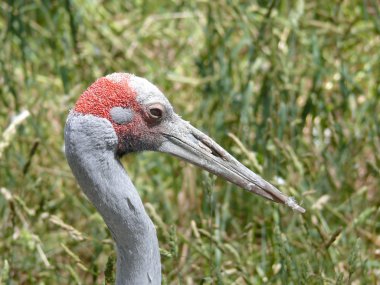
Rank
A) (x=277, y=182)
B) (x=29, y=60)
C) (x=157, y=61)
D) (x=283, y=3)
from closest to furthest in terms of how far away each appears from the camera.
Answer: (x=277, y=182) → (x=29, y=60) → (x=283, y=3) → (x=157, y=61)

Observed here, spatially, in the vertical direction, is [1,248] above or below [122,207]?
below

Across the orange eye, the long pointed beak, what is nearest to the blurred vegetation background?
the long pointed beak

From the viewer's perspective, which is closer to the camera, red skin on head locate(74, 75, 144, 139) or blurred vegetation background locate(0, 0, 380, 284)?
red skin on head locate(74, 75, 144, 139)

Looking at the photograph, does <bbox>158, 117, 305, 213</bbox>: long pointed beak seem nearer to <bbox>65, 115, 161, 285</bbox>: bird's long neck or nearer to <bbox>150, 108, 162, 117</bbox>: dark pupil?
<bbox>150, 108, 162, 117</bbox>: dark pupil

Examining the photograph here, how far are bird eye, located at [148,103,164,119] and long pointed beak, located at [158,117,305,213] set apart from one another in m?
0.08

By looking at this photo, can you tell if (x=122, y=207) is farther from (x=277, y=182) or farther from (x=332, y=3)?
(x=332, y=3)

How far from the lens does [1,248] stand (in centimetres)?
447

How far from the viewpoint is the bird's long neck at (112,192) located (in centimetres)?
295

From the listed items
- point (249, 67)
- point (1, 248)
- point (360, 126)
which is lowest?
point (1, 248)

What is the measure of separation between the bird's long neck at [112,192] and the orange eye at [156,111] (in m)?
0.16

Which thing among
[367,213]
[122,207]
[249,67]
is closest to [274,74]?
[249,67]

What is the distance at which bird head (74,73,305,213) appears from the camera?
9.93ft

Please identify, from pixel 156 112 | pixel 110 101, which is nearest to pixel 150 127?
pixel 156 112

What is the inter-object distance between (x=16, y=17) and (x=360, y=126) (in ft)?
6.26
